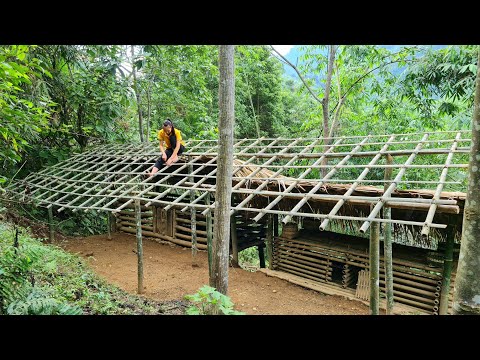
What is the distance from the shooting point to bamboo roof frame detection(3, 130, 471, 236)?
20.7ft

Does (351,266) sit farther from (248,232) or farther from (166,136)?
(166,136)

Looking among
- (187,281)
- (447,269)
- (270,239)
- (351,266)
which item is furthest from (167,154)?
(447,269)

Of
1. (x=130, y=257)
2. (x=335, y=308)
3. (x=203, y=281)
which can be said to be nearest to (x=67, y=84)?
(x=130, y=257)

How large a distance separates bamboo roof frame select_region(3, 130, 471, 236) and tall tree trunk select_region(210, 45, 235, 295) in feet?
4.42

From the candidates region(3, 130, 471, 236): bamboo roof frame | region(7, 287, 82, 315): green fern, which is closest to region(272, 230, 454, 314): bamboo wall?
region(3, 130, 471, 236): bamboo roof frame

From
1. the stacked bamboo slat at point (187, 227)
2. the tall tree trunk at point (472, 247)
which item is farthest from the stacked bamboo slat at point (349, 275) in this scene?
the tall tree trunk at point (472, 247)

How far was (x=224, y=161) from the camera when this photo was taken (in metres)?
4.69

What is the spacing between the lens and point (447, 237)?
6.61 metres

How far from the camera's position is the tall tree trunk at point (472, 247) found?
90.4 inches

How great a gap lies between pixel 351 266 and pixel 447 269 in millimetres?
2164

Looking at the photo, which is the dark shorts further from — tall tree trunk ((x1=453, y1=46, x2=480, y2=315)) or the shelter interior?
tall tree trunk ((x1=453, y1=46, x2=480, y2=315))

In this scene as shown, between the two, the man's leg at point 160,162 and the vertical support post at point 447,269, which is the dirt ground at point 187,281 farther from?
the man's leg at point 160,162
